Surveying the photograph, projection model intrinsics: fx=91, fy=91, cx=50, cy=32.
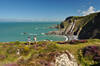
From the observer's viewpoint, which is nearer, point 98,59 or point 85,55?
point 98,59

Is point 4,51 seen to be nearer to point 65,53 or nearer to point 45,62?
point 45,62

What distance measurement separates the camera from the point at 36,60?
1789cm

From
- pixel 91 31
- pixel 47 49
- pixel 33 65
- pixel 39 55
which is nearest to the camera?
pixel 33 65

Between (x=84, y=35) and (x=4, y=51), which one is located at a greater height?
(x=4, y=51)

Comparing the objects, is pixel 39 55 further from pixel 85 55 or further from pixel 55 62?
pixel 85 55

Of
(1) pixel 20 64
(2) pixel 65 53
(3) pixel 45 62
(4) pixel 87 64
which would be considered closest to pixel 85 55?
(4) pixel 87 64

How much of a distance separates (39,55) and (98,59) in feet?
38.6

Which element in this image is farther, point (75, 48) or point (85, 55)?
point (75, 48)

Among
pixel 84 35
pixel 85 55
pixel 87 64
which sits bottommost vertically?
pixel 84 35

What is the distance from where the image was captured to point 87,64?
17312 mm

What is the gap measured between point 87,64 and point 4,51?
61.7 ft

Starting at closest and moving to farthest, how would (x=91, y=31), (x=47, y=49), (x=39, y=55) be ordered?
(x=39, y=55) < (x=47, y=49) < (x=91, y=31)

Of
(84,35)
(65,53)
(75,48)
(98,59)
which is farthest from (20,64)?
(84,35)

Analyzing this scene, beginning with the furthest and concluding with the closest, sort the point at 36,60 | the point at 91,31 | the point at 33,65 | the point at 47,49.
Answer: the point at 91,31 < the point at 47,49 < the point at 36,60 < the point at 33,65
